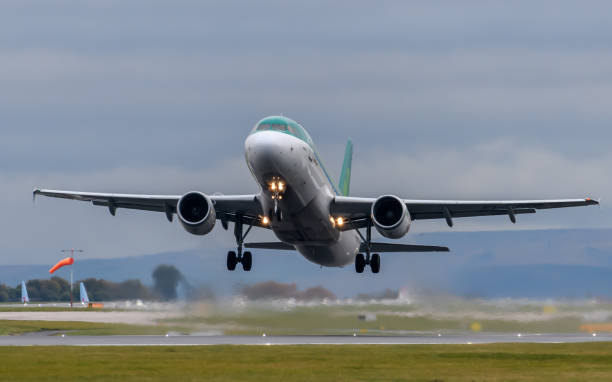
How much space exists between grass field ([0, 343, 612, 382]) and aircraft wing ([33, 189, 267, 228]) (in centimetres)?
852

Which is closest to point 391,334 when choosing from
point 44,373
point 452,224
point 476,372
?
point 452,224

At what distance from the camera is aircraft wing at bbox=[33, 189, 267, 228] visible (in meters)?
47.7

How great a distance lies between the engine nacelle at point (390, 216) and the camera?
149 feet

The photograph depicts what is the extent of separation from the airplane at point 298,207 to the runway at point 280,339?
452 centimetres

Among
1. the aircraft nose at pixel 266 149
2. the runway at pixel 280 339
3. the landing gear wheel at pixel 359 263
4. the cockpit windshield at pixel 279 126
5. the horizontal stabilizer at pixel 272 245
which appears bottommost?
the runway at pixel 280 339

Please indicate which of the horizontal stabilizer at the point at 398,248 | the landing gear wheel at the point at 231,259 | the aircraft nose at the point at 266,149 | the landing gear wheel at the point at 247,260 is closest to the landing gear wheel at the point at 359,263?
the horizontal stabilizer at the point at 398,248

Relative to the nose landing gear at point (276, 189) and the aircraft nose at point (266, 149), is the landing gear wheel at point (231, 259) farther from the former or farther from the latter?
the aircraft nose at point (266, 149)

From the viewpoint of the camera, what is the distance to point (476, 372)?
1286 inches

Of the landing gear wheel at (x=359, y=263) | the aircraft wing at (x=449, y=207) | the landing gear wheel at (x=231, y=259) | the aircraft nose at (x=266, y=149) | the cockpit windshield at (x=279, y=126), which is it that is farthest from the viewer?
the landing gear wheel at (x=359, y=263)

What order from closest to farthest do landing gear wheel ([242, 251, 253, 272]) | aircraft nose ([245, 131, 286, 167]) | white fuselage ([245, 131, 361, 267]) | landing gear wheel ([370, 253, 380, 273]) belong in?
aircraft nose ([245, 131, 286, 167]) → white fuselage ([245, 131, 361, 267]) → landing gear wheel ([242, 251, 253, 272]) → landing gear wheel ([370, 253, 380, 273])

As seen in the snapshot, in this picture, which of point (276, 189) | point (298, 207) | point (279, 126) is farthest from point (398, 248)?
point (279, 126)

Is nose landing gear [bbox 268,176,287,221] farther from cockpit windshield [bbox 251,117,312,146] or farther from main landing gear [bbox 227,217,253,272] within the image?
main landing gear [bbox 227,217,253,272]

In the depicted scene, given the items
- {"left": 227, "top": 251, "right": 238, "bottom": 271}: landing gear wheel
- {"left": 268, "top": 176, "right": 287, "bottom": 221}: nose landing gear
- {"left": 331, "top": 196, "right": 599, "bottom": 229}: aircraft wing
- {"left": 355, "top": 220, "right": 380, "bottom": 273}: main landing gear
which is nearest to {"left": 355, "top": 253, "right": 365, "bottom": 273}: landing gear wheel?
{"left": 355, "top": 220, "right": 380, "bottom": 273}: main landing gear

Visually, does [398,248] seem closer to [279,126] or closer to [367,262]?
[367,262]
